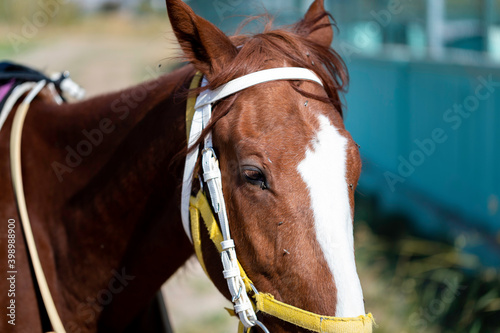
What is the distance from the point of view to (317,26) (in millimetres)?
2102

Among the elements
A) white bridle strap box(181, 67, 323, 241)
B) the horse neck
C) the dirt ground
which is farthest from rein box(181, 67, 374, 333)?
the dirt ground

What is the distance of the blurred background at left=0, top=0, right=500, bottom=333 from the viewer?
4117mm

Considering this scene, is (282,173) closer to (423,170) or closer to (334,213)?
(334,213)

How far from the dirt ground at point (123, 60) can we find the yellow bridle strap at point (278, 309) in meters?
0.56

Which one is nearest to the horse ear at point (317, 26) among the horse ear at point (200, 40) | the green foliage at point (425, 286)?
the horse ear at point (200, 40)

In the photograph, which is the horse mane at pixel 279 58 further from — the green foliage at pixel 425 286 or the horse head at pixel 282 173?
the green foliage at pixel 425 286

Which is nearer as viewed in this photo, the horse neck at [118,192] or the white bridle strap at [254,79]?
the white bridle strap at [254,79]

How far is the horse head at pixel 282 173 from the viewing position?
1.45 metres

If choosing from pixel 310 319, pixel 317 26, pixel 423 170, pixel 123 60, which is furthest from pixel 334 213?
pixel 123 60

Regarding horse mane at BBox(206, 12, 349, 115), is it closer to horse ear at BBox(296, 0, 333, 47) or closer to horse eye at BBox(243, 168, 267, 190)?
horse ear at BBox(296, 0, 333, 47)

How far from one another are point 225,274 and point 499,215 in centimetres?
339

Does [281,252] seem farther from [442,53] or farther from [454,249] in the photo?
[442,53]

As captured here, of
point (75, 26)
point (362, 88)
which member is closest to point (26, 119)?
point (362, 88)

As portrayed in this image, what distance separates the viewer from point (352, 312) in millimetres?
1409
